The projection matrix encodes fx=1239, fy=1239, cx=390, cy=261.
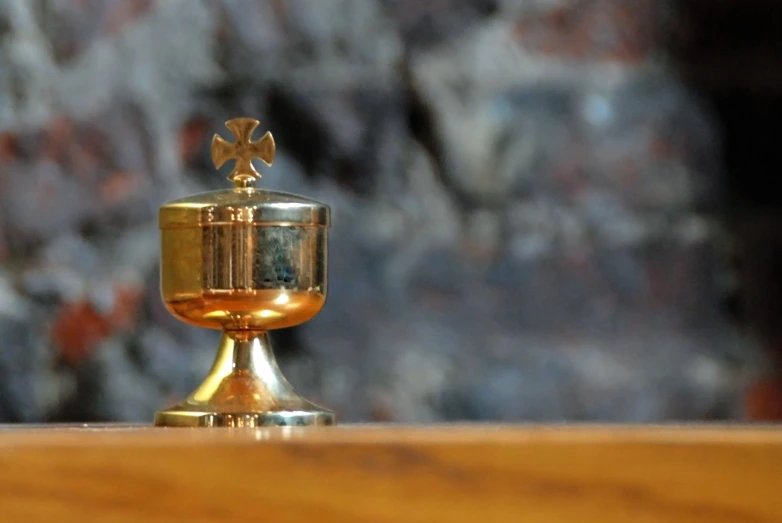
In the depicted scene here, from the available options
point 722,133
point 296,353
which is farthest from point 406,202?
point 722,133

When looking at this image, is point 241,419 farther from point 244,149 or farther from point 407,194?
point 407,194

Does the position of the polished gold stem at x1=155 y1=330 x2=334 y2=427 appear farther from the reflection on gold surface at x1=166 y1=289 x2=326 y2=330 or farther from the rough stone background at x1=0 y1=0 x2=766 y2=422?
the rough stone background at x1=0 y1=0 x2=766 y2=422

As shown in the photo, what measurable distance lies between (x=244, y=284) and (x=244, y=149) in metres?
0.11

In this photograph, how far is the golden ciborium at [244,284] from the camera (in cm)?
72

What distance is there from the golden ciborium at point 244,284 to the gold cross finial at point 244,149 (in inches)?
0.9

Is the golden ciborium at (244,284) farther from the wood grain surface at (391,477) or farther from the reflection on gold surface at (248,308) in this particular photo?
the wood grain surface at (391,477)

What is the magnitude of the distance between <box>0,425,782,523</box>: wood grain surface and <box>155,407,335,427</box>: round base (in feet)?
0.47

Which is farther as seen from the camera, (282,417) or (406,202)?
(406,202)

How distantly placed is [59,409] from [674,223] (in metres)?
0.49

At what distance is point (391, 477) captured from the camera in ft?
1.76

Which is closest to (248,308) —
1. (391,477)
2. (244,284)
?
(244,284)

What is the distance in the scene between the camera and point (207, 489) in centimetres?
53

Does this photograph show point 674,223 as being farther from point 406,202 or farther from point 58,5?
point 58,5

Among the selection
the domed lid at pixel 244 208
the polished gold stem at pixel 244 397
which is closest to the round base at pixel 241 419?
the polished gold stem at pixel 244 397
